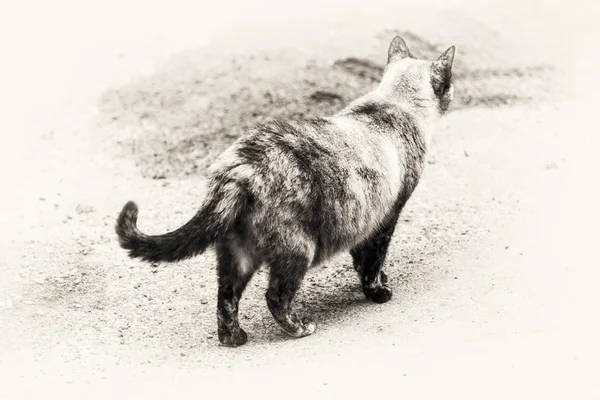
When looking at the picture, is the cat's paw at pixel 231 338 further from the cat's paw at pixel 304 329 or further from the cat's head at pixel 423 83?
the cat's head at pixel 423 83

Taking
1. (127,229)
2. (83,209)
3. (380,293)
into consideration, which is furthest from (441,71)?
(83,209)

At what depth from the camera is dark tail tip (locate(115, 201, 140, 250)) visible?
207 inches

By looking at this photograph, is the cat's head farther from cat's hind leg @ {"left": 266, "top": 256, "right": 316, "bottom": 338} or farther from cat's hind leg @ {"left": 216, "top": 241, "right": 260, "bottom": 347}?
cat's hind leg @ {"left": 216, "top": 241, "right": 260, "bottom": 347}

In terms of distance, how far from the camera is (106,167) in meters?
8.60

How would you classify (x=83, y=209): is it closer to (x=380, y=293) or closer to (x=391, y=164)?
(x=380, y=293)

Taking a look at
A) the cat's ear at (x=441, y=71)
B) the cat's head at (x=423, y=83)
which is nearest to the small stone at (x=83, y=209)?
the cat's head at (x=423, y=83)

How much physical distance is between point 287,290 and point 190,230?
2.47 feet

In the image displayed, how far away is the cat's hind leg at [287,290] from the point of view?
548cm

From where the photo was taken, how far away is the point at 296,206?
541cm

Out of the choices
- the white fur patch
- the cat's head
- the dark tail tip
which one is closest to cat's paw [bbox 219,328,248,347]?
the dark tail tip

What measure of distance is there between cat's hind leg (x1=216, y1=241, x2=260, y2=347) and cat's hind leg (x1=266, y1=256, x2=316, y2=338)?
185 millimetres

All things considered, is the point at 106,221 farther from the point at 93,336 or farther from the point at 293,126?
the point at 293,126

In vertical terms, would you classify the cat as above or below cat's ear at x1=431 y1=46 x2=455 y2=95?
below

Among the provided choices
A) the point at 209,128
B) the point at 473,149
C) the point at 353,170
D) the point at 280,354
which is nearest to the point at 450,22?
the point at 473,149
